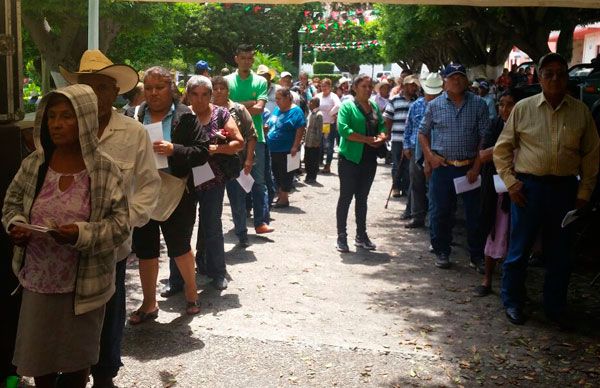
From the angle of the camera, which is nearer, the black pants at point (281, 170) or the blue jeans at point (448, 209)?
the blue jeans at point (448, 209)

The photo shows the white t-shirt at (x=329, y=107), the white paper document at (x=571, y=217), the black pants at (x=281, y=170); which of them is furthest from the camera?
the white t-shirt at (x=329, y=107)

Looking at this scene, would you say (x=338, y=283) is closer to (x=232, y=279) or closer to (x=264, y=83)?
(x=232, y=279)

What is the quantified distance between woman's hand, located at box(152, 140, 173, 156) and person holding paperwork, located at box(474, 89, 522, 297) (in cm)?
312

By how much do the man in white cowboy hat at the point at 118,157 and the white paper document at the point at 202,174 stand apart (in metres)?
2.02

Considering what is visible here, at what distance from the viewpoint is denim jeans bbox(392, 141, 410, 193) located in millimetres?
12227

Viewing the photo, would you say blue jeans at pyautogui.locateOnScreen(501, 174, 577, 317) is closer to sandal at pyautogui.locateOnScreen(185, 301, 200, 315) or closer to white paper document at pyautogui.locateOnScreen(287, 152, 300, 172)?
sandal at pyautogui.locateOnScreen(185, 301, 200, 315)

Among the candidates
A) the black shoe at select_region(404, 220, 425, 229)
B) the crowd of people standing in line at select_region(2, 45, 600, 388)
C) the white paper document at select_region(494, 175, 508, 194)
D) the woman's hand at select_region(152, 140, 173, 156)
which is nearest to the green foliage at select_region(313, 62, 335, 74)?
the crowd of people standing in line at select_region(2, 45, 600, 388)

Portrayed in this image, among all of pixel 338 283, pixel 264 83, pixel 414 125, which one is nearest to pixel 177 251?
pixel 338 283

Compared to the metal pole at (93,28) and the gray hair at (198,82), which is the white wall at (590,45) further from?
the gray hair at (198,82)

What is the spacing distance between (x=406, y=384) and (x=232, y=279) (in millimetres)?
2830

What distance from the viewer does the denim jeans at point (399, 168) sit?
12.2 meters

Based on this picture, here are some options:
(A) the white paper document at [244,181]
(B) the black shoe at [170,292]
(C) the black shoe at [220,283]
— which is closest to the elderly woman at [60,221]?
(B) the black shoe at [170,292]

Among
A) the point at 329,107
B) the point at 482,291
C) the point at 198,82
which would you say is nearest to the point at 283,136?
the point at 329,107

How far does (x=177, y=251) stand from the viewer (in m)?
5.83
